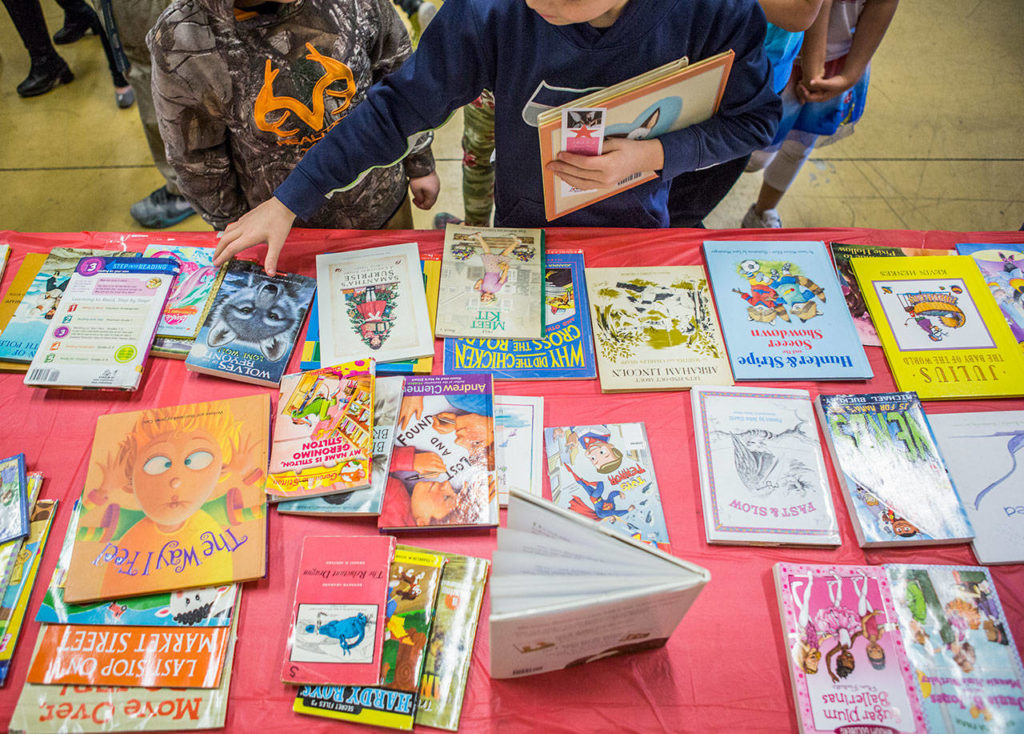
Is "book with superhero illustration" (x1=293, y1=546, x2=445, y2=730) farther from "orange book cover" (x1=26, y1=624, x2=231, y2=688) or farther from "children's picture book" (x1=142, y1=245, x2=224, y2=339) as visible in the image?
"children's picture book" (x1=142, y1=245, x2=224, y2=339)

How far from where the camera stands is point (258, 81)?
1268mm

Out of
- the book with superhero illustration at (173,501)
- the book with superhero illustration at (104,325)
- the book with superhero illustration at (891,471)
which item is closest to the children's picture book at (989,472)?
→ the book with superhero illustration at (891,471)

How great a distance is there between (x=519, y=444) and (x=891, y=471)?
66 cm

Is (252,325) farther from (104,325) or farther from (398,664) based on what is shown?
(398,664)

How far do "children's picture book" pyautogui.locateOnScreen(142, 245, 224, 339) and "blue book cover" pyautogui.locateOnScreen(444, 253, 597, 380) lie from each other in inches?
20.4

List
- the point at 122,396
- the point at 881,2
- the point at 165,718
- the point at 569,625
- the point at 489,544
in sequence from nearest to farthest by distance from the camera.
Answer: the point at 569,625
the point at 165,718
the point at 489,544
the point at 122,396
the point at 881,2

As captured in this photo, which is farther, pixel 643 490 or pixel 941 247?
pixel 941 247

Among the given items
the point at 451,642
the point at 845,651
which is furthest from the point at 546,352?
the point at 845,651

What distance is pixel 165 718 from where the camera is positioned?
0.89 meters

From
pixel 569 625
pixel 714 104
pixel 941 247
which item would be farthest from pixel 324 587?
pixel 941 247

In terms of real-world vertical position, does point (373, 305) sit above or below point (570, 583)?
above

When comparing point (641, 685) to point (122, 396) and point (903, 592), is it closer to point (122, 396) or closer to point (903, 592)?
point (903, 592)

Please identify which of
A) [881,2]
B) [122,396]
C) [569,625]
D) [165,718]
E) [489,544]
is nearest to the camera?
[569,625]

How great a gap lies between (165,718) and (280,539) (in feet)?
0.94
